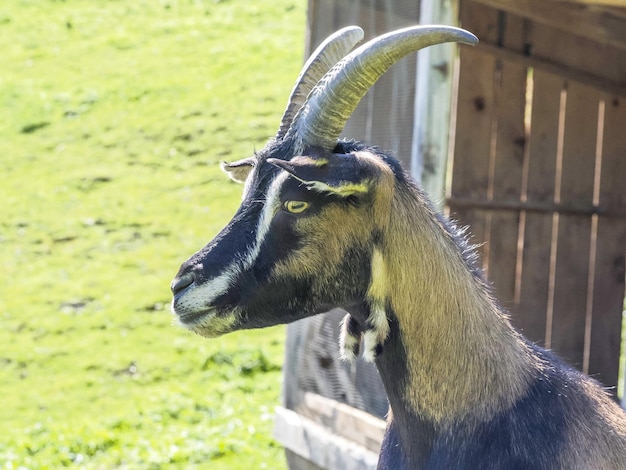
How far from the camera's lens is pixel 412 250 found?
352cm

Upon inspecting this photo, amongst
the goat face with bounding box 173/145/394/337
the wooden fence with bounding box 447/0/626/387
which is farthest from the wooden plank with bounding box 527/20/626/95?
the goat face with bounding box 173/145/394/337

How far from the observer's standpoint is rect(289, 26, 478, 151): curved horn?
3359 millimetres

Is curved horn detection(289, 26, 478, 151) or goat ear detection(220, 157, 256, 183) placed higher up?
curved horn detection(289, 26, 478, 151)

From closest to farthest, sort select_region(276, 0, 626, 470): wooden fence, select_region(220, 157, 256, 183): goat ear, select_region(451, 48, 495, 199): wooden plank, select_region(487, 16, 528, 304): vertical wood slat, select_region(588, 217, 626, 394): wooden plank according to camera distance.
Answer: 1. select_region(220, 157, 256, 183): goat ear
2. select_region(276, 0, 626, 470): wooden fence
3. select_region(451, 48, 495, 199): wooden plank
4. select_region(487, 16, 528, 304): vertical wood slat
5. select_region(588, 217, 626, 394): wooden plank

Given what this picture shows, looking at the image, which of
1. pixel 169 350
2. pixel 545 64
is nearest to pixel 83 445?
pixel 169 350

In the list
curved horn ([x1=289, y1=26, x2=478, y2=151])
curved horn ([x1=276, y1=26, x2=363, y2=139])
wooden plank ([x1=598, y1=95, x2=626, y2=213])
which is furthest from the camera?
wooden plank ([x1=598, y1=95, x2=626, y2=213])

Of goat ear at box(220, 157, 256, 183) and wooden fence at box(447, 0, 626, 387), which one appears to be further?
wooden fence at box(447, 0, 626, 387)

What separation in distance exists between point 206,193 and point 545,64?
9.89 m

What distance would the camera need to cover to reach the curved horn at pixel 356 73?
132 inches

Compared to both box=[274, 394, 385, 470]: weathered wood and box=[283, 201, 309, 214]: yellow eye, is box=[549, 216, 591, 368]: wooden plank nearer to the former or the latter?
box=[274, 394, 385, 470]: weathered wood

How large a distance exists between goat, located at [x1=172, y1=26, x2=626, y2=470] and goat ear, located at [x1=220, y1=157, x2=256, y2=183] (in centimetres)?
15

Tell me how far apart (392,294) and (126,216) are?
12225 mm

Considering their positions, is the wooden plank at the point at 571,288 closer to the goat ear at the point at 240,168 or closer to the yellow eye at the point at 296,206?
the goat ear at the point at 240,168

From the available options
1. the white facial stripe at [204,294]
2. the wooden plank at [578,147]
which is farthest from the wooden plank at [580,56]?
the white facial stripe at [204,294]
